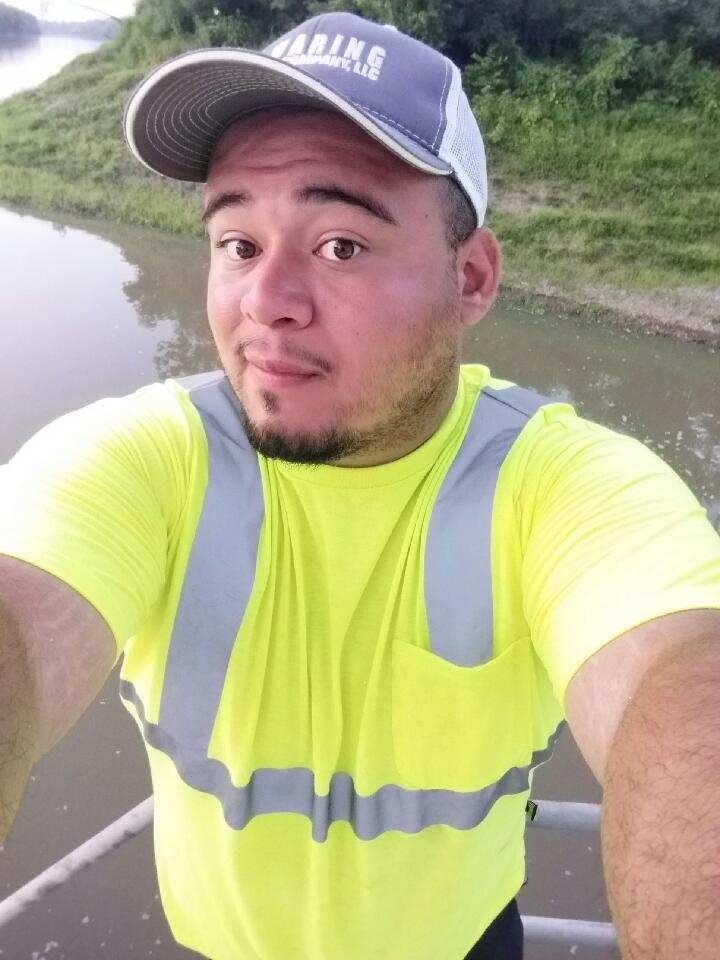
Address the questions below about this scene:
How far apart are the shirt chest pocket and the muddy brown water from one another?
2.52 ft

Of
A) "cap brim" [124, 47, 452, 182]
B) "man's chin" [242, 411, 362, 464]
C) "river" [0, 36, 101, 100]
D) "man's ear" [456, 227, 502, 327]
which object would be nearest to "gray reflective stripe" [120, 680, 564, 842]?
"man's chin" [242, 411, 362, 464]

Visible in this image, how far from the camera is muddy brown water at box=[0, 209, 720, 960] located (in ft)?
8.11

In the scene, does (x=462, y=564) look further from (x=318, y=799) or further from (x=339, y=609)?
(x=318, y=799)

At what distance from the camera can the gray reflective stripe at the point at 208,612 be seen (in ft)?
3.43

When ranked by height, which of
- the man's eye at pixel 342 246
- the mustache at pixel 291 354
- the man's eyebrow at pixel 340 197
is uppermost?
the man's eyebrow at pixel 340 197

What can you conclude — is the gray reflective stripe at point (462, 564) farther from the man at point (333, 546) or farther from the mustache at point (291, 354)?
the mustache at point (291, 354)

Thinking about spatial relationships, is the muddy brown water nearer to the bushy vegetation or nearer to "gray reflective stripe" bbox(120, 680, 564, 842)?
"gray reflective stripe" bbox(120, 680, 564, 842)

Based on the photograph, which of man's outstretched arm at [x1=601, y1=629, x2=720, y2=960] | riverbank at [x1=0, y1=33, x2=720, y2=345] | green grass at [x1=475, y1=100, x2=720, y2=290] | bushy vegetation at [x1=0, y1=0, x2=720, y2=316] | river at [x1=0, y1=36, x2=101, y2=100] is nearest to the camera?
man's outstretched arm at [x1=601, y1=629, x2=720, y2=960]

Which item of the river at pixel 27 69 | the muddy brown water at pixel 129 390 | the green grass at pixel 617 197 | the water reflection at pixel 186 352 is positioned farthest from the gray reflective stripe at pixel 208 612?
the river at pixel 27 69

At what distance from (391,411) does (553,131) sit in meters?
13.7

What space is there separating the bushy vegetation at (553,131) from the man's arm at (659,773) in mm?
9681

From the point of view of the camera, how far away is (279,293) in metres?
1.13

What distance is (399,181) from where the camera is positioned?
3.79 ft

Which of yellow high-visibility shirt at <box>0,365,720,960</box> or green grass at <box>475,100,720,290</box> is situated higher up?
yellow high-visibility shirt at <box>0,365,720,960</box>
